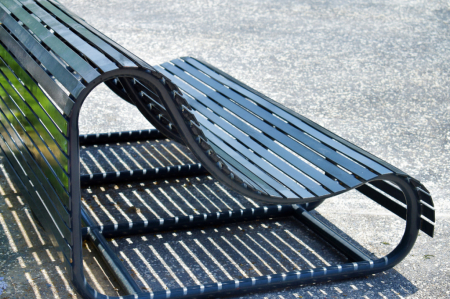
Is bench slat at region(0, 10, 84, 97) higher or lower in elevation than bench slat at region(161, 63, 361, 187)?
higher

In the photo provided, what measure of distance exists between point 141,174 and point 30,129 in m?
1.24

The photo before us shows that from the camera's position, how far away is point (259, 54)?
22.3ft

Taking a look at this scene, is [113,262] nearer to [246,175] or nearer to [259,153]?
[246,175]

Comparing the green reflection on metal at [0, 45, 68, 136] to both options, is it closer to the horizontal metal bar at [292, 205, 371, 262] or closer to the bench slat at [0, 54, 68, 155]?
the bench slat at [0, 54, 68, 155]

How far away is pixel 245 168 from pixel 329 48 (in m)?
Answer: 4.44

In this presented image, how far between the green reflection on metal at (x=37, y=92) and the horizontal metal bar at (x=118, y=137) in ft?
4.86

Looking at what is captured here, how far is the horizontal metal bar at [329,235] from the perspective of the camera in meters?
3.27

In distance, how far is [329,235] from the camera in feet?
11.3

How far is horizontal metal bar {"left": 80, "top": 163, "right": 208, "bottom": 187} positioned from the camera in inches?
153

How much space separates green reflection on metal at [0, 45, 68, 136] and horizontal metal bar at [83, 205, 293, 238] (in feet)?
3.04

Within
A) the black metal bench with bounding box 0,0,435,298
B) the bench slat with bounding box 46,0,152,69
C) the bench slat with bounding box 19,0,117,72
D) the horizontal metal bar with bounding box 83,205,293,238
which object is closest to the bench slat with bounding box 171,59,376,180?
the black metal bench with bounding box 0,0,435,298

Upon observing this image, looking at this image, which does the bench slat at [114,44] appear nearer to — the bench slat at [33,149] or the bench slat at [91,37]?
the bench slat at [91,37]

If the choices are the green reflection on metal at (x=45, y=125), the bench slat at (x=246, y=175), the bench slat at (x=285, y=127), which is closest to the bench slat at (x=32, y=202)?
the green reflection on metal at (x=45, y=125)

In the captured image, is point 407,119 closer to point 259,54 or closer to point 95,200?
point 259,54
